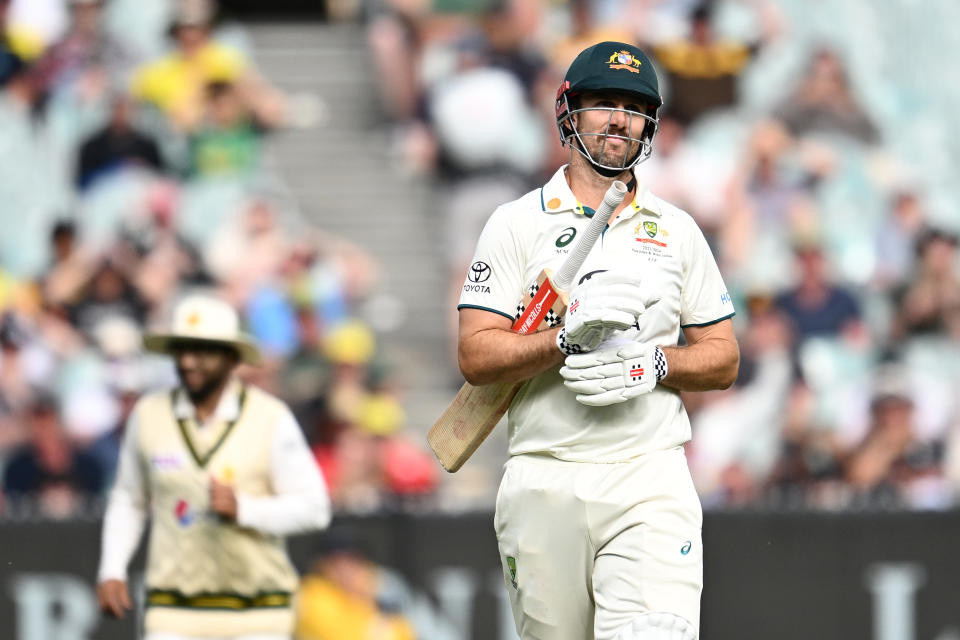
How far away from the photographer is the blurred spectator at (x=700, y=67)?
13102 mm

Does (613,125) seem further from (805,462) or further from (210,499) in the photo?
(805,462)

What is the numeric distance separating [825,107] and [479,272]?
28.8ft

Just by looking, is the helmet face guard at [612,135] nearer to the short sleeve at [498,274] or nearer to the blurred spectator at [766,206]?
the short sleeve at [498,274]

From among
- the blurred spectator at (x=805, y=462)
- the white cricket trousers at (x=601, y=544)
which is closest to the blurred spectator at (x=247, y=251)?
the blurred spectator at (x=805, y=462)

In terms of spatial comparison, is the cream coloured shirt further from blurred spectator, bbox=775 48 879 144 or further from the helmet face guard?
blurred spectator, bbox=775 48 879 144

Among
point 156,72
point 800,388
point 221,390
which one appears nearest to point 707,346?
point 221,390

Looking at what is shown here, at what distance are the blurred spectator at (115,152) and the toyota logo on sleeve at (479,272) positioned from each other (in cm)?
770

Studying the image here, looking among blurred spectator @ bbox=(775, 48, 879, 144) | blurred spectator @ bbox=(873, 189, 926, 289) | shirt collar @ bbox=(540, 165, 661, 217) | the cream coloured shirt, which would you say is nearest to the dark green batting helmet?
shirt collar @ bbox=(540, 165, 661, 217)

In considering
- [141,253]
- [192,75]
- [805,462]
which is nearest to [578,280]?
[805,462]

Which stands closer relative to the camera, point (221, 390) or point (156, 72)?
point (221, 390)

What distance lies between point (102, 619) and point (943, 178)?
7.52m

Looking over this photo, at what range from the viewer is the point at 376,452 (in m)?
10.5

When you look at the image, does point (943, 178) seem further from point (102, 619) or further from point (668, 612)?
point (668, 612)

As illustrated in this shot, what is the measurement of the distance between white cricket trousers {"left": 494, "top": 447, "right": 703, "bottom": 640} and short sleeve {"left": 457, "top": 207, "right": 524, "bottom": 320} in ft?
1.58
